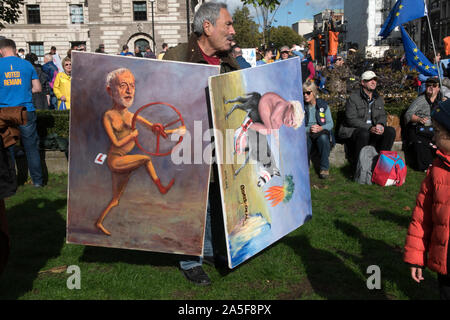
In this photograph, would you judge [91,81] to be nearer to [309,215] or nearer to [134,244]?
[134,244]

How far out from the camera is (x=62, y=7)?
1791 inches

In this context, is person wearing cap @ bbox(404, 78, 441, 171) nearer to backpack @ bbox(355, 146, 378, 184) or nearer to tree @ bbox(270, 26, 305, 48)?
backpack @ bbox(355, 146, 378, 184)

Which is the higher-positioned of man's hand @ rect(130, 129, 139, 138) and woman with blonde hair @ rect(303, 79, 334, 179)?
man's hand @ rect(130, 129, 139, 138)

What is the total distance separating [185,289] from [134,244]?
0.63 meters

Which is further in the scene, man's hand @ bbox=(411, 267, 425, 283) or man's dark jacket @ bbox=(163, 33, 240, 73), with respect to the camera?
man's dark jacket @ bbox=(163, 33, 240, 73)

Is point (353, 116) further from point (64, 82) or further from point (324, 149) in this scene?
point (64, 82)

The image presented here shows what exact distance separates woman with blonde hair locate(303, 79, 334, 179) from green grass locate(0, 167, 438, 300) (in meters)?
1.79

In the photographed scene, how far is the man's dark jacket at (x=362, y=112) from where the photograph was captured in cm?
779

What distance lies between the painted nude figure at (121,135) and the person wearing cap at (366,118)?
5066mm

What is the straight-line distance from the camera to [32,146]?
23.2 ft

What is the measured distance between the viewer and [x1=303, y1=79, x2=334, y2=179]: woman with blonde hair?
7570 mm

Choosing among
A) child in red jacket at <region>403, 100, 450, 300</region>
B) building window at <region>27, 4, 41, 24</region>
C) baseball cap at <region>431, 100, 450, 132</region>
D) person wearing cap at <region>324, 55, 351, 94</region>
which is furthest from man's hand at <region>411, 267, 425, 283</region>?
building window at <region>27, 4, 41, 24</region>
